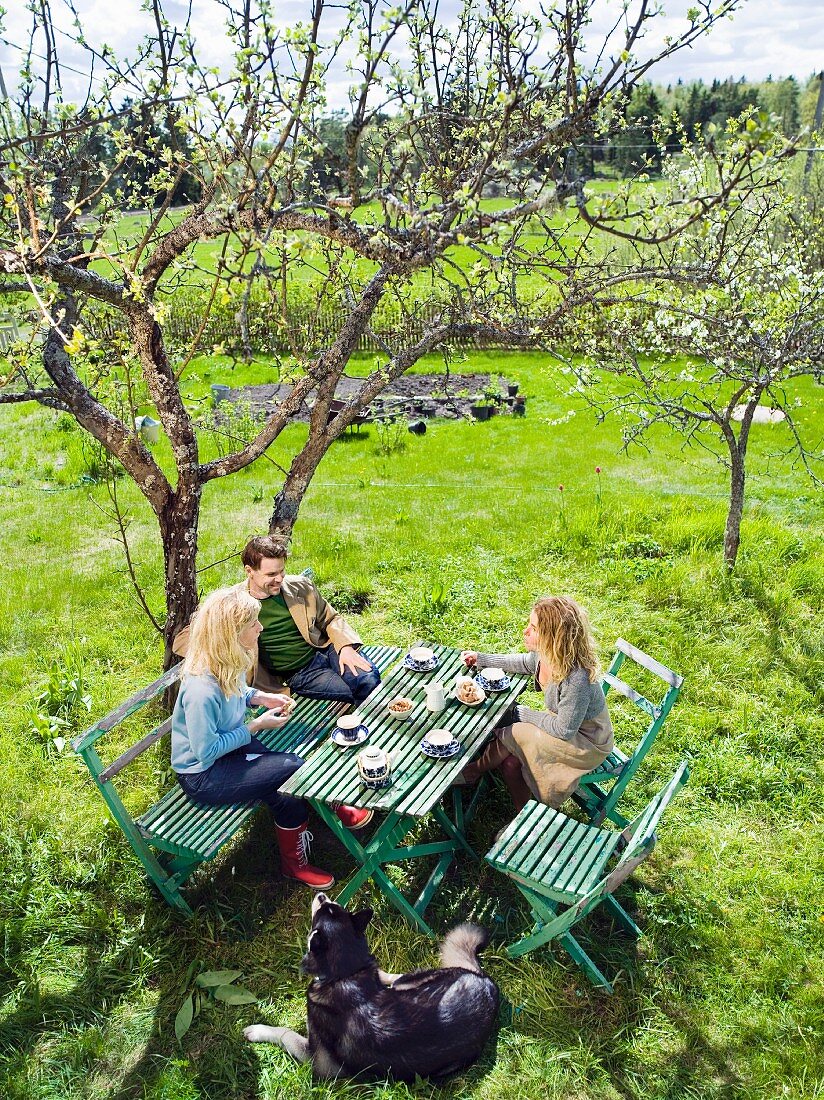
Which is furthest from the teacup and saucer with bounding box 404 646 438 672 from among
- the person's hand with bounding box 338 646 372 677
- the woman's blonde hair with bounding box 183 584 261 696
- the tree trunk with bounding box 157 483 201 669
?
the tree trunk with bounding box 157 483 201 669

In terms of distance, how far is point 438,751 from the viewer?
3834 millimetres

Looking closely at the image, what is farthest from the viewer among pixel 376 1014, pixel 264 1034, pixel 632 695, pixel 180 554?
pixel 180 554

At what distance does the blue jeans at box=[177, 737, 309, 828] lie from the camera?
3861 millimetres

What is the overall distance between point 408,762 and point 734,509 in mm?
4214

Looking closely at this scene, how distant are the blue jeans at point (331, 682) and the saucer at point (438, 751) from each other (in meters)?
0.92

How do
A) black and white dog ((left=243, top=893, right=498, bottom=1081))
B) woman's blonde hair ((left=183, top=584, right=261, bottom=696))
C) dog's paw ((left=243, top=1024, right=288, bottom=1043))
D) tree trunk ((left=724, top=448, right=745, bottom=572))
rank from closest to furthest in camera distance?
black and white dog ((left=243, top=893, right=498, bottom=1081))
dog's paw ((left=243, top=1024, right=288, bottom=1043))
woman's blonde hair ((left=183, top=584, right=261, bottom=696))
tree trunk ((left=724, top=448, right=745, bottom=572))

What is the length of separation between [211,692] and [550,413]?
1097 centimetres

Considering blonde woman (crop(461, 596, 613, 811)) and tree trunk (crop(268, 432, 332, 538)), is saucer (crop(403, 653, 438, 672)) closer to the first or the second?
blonde woman (crop(461, 596, 613, 811))

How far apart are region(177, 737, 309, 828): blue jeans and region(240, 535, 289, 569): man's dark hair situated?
1.07 m

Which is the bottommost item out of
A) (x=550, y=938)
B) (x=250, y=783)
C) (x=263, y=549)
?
A: (x=550, y=938)

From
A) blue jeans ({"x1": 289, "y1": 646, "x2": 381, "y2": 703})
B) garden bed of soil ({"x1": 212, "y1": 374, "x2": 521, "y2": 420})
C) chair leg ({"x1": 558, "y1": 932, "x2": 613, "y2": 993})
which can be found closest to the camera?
chair leg ({"x1": 558, "y1": 932, "x2": 613, "y2": 993})

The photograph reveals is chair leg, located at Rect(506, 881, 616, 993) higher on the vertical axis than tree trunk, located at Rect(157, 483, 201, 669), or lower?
lower

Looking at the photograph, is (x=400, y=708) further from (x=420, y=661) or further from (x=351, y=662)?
(x=351, y=662)

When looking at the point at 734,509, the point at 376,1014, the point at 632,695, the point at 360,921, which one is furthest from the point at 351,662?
the point at 734,509
